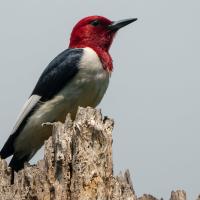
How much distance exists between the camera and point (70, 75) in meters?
8.01

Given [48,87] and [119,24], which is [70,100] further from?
[119,24]

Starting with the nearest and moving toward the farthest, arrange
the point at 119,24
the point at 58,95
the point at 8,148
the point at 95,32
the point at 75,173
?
the point at 75,173, the point at 58,95, the point at 8,148, the point at 95,32, the point at 119,24

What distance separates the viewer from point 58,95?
7.92m

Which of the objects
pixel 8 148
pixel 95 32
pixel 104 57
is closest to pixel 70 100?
pixel 104 57

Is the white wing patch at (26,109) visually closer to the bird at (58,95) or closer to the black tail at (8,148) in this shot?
the bird at (58,95)

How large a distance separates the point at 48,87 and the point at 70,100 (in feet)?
1.64

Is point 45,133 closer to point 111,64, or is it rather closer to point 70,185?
point 111,64

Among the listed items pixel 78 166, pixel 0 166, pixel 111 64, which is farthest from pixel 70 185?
pixel 111 64

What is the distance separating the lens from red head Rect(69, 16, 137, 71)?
8.88 meters

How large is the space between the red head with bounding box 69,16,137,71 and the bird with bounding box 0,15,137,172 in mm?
331

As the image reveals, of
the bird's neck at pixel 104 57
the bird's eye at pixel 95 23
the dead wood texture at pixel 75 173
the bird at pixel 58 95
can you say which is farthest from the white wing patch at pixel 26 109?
the dead wood texture at pixel 75 173

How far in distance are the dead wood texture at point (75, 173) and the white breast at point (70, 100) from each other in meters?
2.27

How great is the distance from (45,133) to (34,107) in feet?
1.15

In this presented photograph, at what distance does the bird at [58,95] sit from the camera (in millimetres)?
7816
